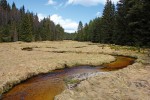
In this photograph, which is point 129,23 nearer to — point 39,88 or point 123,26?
point 123,26

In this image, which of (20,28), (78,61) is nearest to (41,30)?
(20,28)

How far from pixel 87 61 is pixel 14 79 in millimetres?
11680

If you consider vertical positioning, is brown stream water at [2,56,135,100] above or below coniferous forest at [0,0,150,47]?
below

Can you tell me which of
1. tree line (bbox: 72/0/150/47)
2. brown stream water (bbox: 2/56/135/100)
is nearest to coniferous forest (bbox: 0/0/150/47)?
tree line (bbox: 72/0/150/47)

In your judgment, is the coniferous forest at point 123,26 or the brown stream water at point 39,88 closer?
the brown stream water at point 39,88

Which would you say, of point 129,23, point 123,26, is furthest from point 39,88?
point 123,26

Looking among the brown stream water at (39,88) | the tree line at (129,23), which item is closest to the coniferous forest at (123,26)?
the tree line at (129,23)

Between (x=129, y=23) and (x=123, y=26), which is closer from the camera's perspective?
(x=129, y=23)

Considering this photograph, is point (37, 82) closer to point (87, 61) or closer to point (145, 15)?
point (87, 61)

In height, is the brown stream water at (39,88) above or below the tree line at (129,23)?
below

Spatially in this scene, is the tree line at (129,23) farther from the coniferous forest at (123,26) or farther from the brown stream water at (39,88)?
the brown stream water at (39,88)

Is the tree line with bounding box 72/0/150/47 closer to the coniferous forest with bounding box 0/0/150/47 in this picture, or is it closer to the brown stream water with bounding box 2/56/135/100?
the coniferous forest with bounding box 0/0/150/47

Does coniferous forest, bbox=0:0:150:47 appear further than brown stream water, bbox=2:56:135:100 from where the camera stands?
Yes

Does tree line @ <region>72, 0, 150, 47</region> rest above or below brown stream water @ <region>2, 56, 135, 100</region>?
above
